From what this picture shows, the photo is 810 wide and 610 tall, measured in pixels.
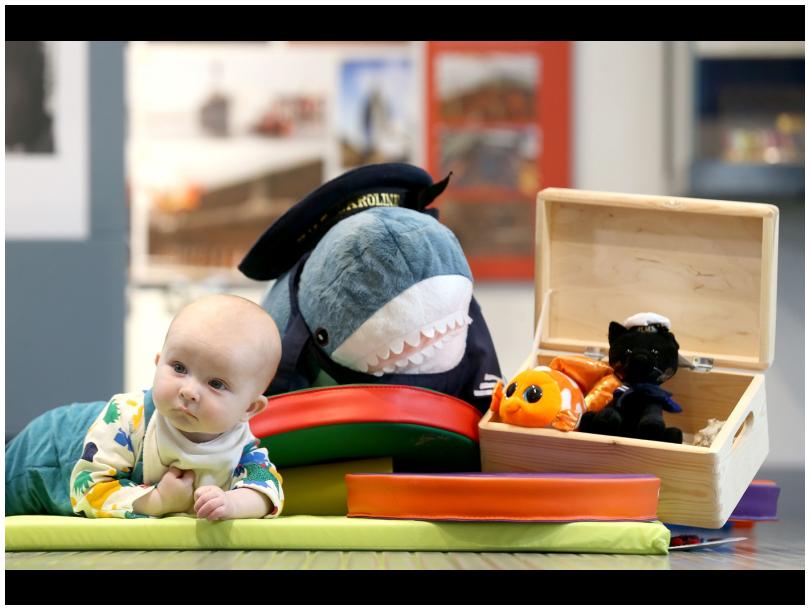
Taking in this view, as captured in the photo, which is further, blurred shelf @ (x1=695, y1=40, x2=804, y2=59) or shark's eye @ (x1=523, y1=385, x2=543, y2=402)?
blurred shelf @ (x1=695, y1=40, x2=804, y2=59)

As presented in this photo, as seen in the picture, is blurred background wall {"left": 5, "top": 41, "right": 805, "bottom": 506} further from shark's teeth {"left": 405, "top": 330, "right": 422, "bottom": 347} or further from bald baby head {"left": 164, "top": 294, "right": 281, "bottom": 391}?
bald baby head {"left": 164, "top": 294, "right": 281, "bottom": 391}

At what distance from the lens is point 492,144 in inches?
99.0

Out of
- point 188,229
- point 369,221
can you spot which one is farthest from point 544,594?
point 188,229

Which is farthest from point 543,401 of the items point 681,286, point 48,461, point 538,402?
A: point 48,461

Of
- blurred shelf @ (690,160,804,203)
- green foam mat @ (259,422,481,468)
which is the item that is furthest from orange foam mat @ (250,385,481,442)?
blurred shelf @ (690,160,804,203)

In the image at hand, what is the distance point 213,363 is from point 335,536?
0.19 meters

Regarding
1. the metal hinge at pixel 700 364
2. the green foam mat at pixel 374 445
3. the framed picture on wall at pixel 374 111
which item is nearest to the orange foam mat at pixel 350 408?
the green foam mat at pixel 374 445

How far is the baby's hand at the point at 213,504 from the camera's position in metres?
0.83

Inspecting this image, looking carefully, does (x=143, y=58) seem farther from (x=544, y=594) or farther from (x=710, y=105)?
Result: (x=544, y=594)

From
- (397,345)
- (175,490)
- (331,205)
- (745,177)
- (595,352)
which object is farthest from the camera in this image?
(745,177)

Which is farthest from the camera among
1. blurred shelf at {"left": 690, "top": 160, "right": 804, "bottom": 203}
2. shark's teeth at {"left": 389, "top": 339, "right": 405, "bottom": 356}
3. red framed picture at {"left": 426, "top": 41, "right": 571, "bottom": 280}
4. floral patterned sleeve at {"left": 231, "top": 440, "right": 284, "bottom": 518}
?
red framed picture at {"left": 426, "top": 41, "right": 571, "bottom": 280}

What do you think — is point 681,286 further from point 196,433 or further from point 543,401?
point 196,433

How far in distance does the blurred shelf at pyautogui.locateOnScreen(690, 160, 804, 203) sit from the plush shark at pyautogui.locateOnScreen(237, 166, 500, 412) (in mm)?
1359

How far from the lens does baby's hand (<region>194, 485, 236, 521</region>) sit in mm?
834
